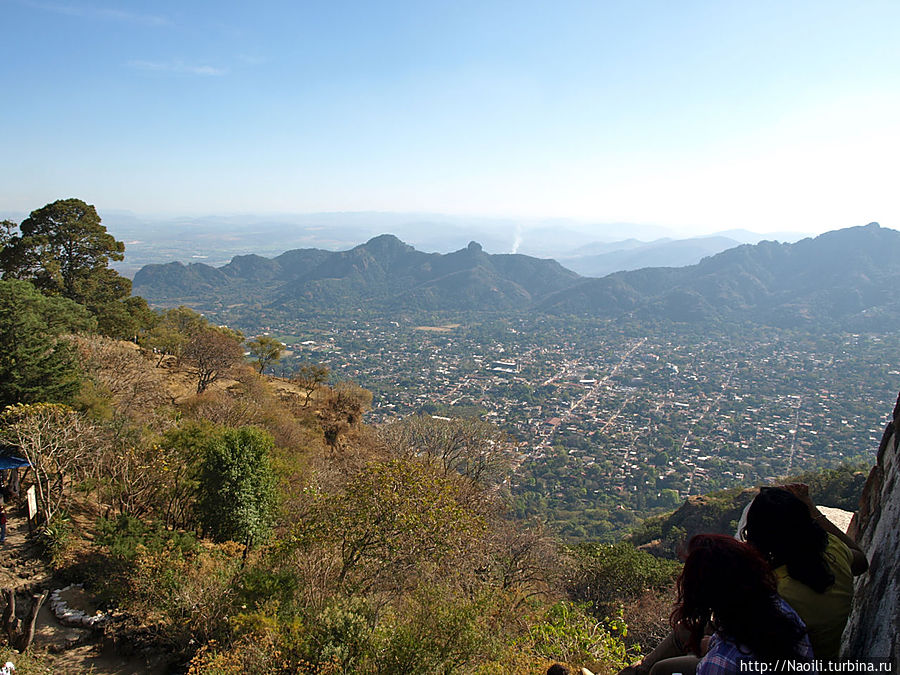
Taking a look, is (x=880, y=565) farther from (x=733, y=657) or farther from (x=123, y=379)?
(x=123, y=379)

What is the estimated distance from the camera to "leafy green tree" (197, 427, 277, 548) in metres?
10.3

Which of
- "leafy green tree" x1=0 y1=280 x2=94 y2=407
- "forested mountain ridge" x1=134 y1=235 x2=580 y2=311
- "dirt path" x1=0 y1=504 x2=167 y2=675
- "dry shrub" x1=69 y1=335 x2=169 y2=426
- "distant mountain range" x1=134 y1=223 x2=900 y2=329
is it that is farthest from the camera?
"forested mountain ridge" x1=134 y1=235 x2=580 y2=311

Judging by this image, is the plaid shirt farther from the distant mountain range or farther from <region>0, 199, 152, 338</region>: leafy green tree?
the distant mountain range

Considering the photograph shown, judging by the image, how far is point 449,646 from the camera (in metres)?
6.19

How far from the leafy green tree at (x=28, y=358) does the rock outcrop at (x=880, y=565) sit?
1563cm

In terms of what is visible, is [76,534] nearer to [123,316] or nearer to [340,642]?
[340,642]

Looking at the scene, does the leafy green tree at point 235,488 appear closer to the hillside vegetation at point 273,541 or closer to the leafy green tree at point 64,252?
the hillside vegetation at point 273,541

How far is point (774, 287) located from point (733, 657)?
487ft

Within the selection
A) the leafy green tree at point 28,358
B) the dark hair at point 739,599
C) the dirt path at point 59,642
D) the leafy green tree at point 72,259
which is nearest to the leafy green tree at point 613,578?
the dirt path at point 59,642

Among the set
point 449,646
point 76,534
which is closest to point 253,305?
point 76,534

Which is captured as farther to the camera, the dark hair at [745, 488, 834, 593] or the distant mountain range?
the distant mountain range

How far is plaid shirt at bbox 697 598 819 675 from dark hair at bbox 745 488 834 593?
1.27ft

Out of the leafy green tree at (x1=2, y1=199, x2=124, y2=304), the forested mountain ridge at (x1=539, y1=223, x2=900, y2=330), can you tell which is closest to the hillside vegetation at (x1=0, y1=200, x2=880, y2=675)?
the leafy green tree at (x1=2, y1=199, x2=124, y2=304)

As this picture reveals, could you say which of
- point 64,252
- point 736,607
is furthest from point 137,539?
point 64,252
